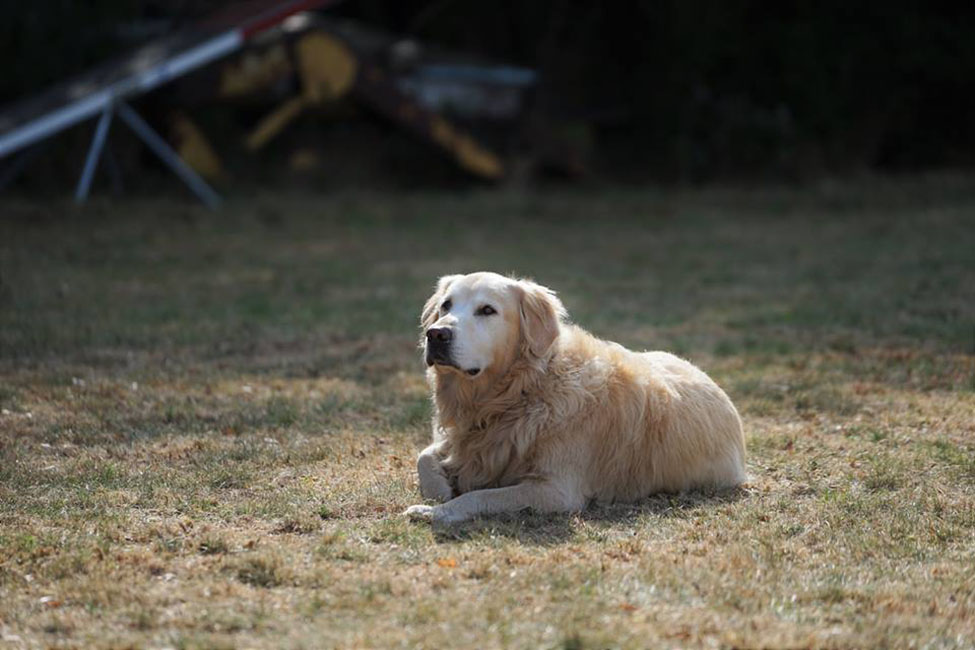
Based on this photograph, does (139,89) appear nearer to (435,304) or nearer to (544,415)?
(435,304)

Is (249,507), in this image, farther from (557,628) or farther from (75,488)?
(557,628)

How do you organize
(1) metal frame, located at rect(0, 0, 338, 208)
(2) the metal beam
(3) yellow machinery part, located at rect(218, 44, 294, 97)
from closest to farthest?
(2) the metal beam, (1) metal frame, located at rect(0, 0, 338, 208), (3) yellow machinery part, located at rect(218, 44, 294, 97)

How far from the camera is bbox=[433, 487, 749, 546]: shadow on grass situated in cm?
523

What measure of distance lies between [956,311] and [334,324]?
5705 mm

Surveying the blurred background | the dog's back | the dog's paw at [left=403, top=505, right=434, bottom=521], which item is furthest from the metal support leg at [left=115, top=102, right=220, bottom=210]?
the dog's paw at [left=403, top=505, right=434, bottom=521]

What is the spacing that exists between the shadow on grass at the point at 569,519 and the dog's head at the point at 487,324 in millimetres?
807

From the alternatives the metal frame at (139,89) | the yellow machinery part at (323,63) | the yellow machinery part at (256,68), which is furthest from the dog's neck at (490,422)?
the yellow machinery part at (256,68)

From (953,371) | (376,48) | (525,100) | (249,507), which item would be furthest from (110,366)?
(525,100)

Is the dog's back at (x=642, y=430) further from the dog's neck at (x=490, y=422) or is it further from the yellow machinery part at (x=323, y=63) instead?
the yellow machinery part at (x=323, y=63)

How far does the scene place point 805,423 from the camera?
291 inches

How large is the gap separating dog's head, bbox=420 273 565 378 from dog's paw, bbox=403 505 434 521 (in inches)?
28.3

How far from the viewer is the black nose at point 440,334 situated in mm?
5613

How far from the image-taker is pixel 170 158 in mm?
15602

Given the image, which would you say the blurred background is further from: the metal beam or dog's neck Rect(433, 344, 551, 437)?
dog's neck Rect(433, 344, 551, 437)
